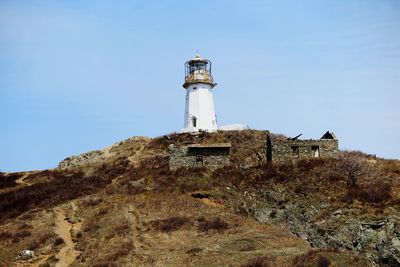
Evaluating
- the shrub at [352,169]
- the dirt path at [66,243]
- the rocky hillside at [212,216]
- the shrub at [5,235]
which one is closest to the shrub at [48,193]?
the rocky hillside at [212,216]

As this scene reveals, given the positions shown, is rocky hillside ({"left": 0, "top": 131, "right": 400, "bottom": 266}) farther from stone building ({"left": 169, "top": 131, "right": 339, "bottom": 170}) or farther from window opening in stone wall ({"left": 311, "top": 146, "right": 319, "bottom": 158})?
window opening in stone wall ({"left": 311, "top": 146, "right": 319, "bottom": 158})

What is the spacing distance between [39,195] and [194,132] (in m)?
26.0

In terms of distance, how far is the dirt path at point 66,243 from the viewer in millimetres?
39750

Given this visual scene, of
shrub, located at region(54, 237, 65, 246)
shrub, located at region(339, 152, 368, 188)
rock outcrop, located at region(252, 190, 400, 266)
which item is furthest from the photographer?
shrub, located at region(339, 152, 368, 188)

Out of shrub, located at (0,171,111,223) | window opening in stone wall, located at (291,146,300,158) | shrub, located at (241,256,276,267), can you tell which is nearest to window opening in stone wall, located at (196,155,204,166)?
window opening in stone wall, located at (291,146,300,158)

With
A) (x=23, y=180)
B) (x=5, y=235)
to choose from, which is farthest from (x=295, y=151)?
(x=23, y=180)

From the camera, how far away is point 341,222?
45.3 metres

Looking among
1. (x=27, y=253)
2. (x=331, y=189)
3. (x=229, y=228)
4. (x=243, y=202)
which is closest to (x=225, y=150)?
(x=243, y=202)

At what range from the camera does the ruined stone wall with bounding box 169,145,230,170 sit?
191 ft

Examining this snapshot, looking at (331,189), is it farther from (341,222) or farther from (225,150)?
(225,150)

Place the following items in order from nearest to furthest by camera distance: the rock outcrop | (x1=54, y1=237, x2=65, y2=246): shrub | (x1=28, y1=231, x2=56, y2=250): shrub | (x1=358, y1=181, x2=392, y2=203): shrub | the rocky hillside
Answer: the rocky hillside < (x1=28, y1=231, x2=56, y2=250): shrub < the rock outcrop < (x1=54, y1=237, x2=65, y2=246): shrub < (x1=358, y1=181, x2=392, y2=203): shrub

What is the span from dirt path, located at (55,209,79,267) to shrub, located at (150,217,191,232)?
6464 mm

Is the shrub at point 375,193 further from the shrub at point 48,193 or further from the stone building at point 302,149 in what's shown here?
the shrub at point 48,193

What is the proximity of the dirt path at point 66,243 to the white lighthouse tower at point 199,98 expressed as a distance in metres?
31.4
